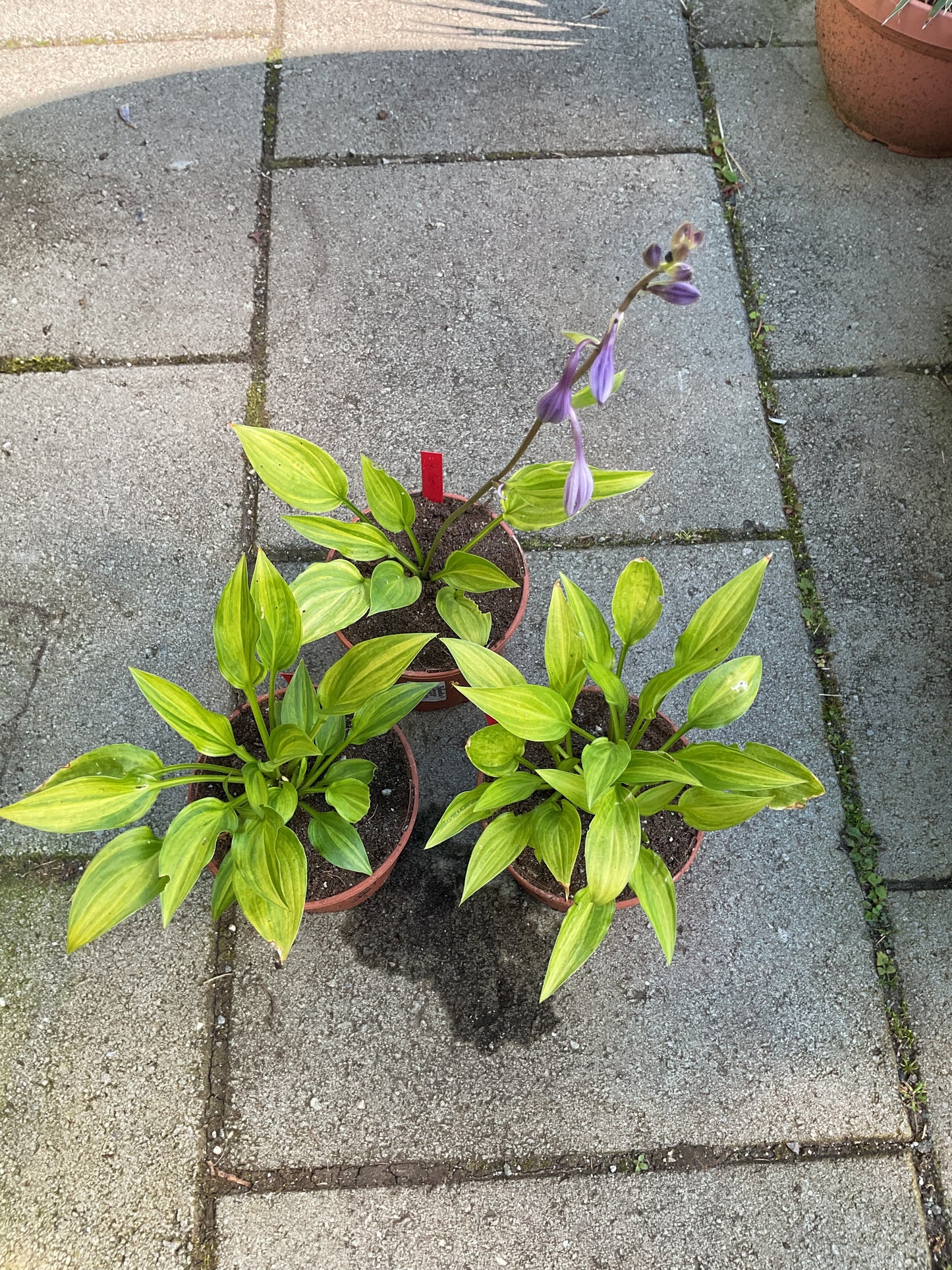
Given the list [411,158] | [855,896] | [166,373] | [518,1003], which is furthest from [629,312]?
[518,1003]

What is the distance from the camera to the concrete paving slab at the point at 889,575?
2.23 meters

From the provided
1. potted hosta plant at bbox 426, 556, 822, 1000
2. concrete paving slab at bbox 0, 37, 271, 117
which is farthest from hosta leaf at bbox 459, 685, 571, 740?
concrete paving slab at bbox 0, 37, 271, 117

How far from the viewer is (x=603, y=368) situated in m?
1.23

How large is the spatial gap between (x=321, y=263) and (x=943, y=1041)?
2658 mm

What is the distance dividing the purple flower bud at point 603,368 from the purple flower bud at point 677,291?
3.3 inches

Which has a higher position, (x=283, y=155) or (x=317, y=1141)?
(x=283, y=155)

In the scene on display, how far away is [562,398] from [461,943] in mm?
1266

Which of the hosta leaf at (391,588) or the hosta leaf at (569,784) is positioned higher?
the hosta leaf at (391,588)

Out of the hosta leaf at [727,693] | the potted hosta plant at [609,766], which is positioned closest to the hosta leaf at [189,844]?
the potted hosta plant at [609,766]

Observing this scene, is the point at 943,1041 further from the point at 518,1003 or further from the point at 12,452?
the point at 12,452

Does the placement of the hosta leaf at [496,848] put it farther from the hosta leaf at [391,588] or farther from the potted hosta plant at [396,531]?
the hosta leaf at [391,588]

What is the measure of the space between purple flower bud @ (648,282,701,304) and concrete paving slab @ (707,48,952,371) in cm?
165

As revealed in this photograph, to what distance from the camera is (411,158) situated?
3.07 m

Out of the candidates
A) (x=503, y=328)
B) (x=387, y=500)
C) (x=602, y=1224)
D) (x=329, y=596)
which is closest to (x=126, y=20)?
(x=503, y=328)
